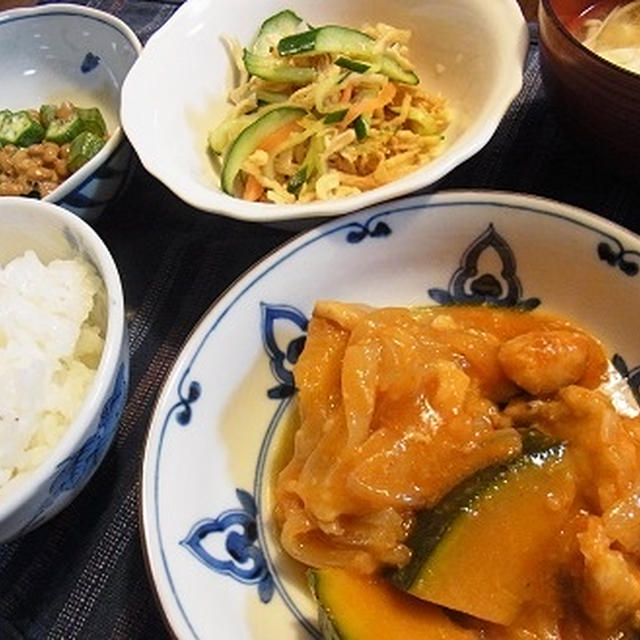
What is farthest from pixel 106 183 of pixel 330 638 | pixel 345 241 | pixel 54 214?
pixel 330 638

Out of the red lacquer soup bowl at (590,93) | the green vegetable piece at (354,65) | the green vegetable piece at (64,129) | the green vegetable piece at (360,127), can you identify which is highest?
the red lacquer soup bowl at (590,93)

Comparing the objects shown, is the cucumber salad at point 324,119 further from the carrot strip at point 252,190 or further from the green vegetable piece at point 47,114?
the green vegetable piece at point 47,114

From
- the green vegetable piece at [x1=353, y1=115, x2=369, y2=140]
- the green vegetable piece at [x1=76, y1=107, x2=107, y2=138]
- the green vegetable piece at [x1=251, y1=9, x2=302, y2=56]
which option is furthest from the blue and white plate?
the green vegetable piece at [x1=76, y1=107, x2=107, y2=138]

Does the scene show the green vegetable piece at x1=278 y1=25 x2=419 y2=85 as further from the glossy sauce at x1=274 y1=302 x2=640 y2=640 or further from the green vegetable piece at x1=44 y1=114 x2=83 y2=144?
the glossy sauce at x1=274 y1=302 x2=640 y2=640

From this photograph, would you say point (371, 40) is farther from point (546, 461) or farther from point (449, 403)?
point (546, 461)

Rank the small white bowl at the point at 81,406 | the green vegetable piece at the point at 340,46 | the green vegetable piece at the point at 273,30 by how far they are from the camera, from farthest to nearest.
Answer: the green vegetable piece at the point at 273,30 → the green vegetable piece at the point at 340,46 → the small white bowl at the point at 81,406

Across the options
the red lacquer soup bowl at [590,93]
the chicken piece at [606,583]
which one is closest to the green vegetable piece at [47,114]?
the red lacquer soup bowl at [590,93]

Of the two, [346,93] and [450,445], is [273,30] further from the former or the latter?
[450,445]

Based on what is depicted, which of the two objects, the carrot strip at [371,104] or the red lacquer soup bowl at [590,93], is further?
the carrot strip at [371,104]
